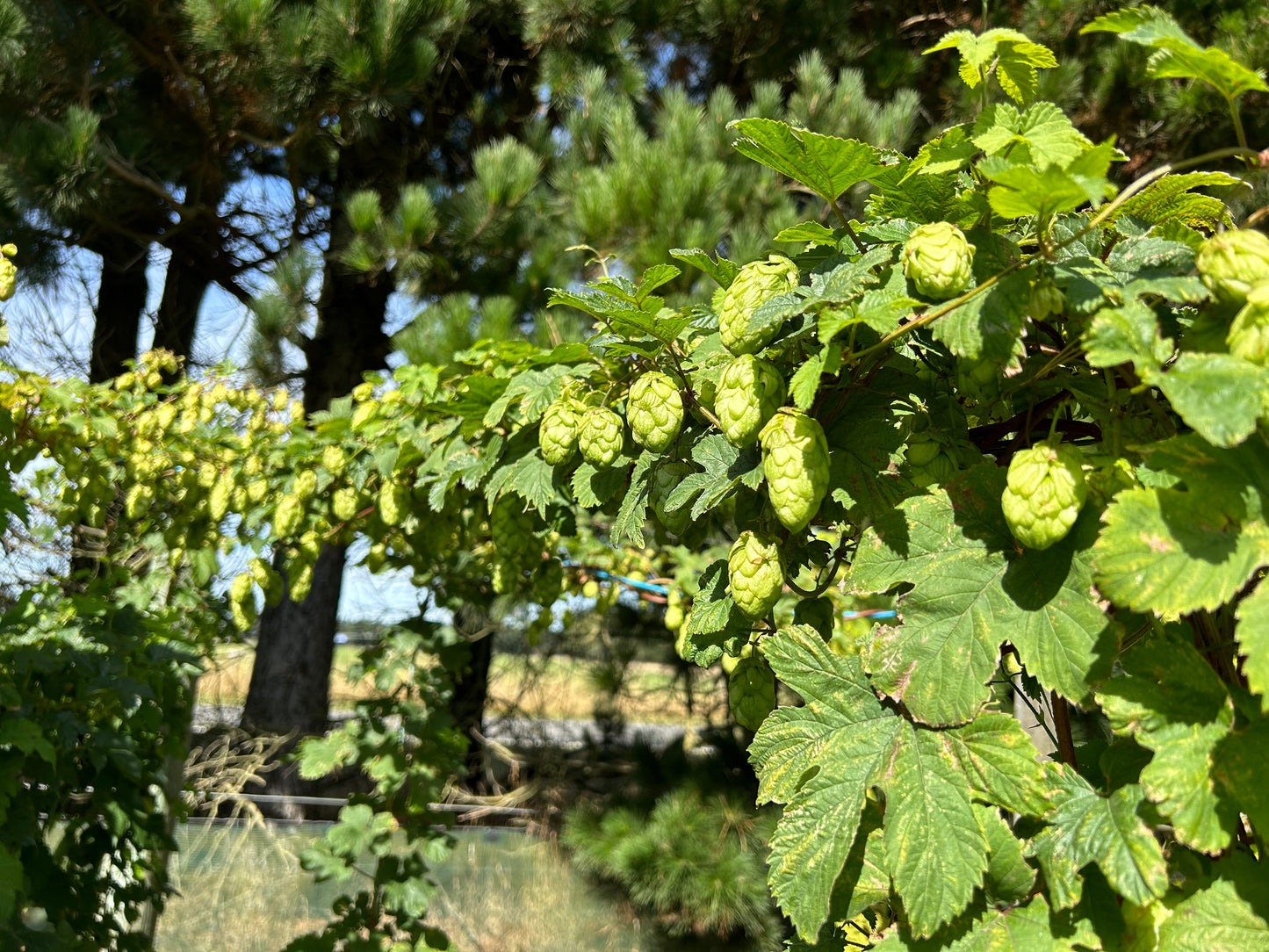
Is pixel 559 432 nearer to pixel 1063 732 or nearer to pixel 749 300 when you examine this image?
pixel 749 300

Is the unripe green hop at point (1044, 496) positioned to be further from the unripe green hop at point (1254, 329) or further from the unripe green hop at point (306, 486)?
the unripe green hop at point (306, 486)

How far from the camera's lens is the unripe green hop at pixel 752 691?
0.90 metres

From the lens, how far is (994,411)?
33.3 inches

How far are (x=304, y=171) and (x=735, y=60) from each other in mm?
2158

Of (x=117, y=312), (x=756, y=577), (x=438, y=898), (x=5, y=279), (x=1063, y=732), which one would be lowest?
(x=438, y=898)

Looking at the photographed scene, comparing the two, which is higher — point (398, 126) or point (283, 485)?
point (398, 126)

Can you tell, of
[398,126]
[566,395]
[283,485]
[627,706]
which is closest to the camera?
[566,395]

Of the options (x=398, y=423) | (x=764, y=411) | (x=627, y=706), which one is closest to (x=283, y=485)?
(x=398, y=423)

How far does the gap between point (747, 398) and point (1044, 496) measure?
229mm

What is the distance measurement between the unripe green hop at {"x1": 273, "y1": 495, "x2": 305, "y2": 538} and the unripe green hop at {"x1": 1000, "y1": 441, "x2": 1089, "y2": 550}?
5.25 ft

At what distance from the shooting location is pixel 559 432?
1.02m

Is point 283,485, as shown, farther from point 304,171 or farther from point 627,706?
point 627,706

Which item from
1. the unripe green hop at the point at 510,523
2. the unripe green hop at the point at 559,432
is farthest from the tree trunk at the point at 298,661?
the unripe green hop at the point at 559,432

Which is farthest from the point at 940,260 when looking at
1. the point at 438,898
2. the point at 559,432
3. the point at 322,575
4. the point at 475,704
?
the point at 475,704
